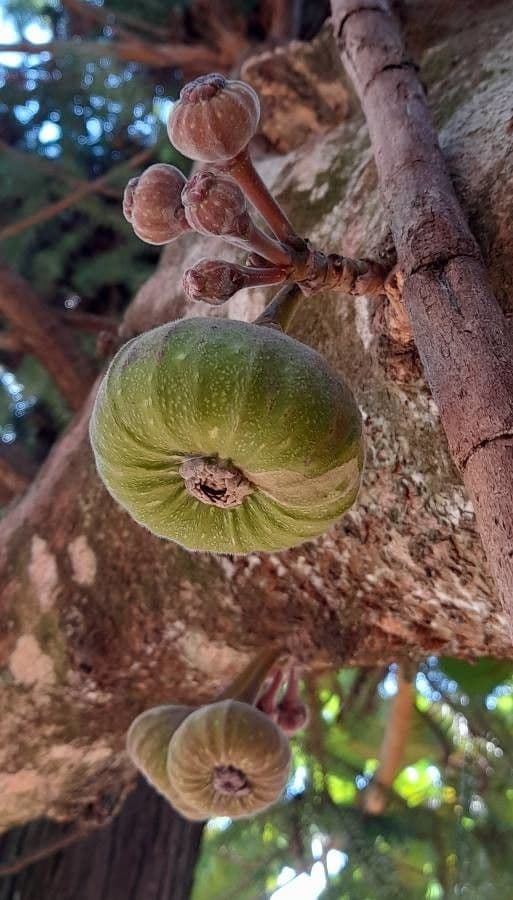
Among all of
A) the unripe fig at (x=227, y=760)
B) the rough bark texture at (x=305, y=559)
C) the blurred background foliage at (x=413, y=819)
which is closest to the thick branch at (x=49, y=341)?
the rough bark texture at (x=305, y=559)

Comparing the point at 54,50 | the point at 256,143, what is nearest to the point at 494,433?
the point at 256,143

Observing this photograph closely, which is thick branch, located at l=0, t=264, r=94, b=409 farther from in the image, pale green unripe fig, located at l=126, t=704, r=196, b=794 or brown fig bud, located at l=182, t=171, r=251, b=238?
brown fig bud, located at l=182, t=171, r=251, b=238

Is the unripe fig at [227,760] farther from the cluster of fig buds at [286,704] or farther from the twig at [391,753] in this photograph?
the twig at [391,753]

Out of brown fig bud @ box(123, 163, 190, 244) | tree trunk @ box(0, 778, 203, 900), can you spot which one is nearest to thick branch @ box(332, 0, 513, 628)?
brown fig bud @ box(123, 163, 190, 244)

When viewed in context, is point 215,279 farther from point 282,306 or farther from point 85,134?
point 85,134

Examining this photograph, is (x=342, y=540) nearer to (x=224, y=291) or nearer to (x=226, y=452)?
(x=226, y=452)

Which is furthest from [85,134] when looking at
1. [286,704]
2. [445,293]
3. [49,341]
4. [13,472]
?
[445,293]
